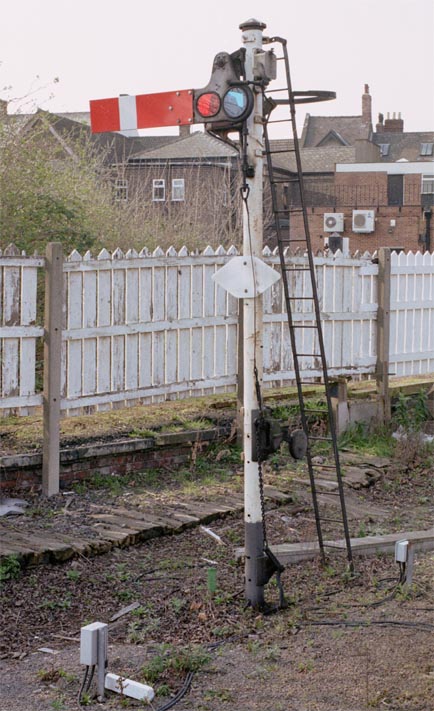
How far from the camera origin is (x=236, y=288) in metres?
5.84

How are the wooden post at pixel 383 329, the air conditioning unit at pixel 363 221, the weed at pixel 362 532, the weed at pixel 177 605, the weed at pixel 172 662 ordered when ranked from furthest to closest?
the air conditioning unit at pixel 363 221 → the wooden post at pixel 383 329 → the weed at pixel 362 532 → the weed at pixel 177 605 → the weed at pixel 172 662

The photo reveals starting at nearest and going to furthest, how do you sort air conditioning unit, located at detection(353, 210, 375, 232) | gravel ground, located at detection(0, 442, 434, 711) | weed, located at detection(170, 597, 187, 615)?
gravel ground, located at detection(0, 442, 434, 711)
weed, located at detection(170, 597, 187, 615)
air conditioning unit, located at detection(353, 210, 375, 232)

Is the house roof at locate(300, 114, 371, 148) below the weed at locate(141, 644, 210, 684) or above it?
above

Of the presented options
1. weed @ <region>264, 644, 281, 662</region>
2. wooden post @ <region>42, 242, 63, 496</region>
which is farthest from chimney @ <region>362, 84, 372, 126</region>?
weed @ <region>264, 644, 281, 662</region>

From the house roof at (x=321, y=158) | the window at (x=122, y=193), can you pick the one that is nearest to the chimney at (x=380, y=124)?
the house roof at (x=321, y=158)

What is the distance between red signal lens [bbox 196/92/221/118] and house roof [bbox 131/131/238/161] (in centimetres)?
4184

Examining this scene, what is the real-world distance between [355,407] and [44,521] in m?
4.79

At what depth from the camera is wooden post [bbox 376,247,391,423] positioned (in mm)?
11680

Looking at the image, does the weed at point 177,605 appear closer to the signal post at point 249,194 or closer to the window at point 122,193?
the signal post at point 249,194

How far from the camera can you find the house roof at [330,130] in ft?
245

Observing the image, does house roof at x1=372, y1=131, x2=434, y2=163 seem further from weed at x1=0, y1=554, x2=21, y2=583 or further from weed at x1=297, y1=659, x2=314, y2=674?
weed at x1=297, y1=659, x2=314, y2=674

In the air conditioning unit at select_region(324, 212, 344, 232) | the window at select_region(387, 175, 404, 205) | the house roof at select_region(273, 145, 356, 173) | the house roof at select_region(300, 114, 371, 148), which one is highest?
the house roof at select_region(300, 114, 371, 148)

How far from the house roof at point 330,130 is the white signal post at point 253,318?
7013cm

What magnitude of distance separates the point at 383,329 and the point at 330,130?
217 feet
